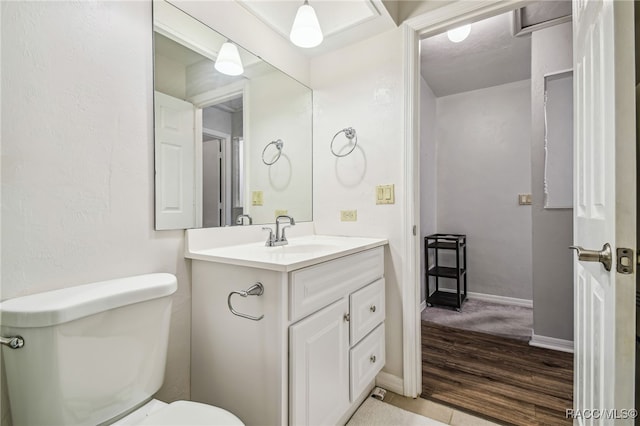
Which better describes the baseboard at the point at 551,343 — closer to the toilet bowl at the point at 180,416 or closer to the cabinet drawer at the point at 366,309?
the cabinet drawer at the point at 366,309

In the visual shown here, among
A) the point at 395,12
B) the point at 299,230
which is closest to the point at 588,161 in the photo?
the point at 395,12

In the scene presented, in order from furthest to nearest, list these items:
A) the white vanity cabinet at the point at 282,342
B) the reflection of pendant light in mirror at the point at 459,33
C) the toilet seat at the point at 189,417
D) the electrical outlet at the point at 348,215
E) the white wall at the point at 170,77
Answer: the reflection of pendant light in mirror at the point at 459,33 → the electrical outlet at the point at 348,215 → the white wall at the point at 170,77 → the white vanity cabinet at the point at 282,342 → the toilet seat at the point at 189,417

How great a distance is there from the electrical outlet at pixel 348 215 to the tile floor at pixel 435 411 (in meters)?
1.04

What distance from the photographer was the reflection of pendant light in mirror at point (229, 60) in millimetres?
1468

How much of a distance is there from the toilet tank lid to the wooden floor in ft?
5.14

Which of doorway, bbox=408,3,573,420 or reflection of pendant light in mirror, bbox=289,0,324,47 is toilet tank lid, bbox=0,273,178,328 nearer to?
reflection of pendant light in mirror, bbox=289,0,324,47

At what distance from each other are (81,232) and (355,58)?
1.73 metres

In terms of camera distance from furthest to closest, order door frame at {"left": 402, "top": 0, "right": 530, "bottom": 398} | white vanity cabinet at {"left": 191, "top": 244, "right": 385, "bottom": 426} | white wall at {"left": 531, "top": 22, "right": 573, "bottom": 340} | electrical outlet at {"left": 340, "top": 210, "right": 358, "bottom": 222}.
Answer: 1. white wall at {"left": 531, "top": 22, "right": 573, "bottom": 340}
2. electrical outlet at {"left": 340, "top": 210, "right": 358, "bottom": 222}
3. door frame at {"left": 402, "top": 0, "right": 530, "bottom": 398}
4. white vanity cabinet at {"left": 191, "top": 244, "right": 385, "bottom": 426}

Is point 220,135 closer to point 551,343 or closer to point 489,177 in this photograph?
point 551,343

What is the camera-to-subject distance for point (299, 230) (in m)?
1.92

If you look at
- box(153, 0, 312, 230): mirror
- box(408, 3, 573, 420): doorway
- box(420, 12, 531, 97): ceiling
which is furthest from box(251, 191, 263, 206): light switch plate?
box(408, 3, 573, 420): doorway

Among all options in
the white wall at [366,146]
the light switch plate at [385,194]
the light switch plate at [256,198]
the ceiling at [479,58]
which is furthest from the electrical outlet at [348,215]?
the ceiling at [479,58]

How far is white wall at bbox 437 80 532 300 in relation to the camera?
318cm

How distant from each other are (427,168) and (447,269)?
3.85 feet
